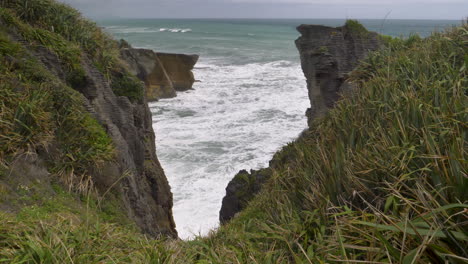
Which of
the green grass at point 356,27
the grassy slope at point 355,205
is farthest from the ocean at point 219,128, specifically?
the grassy slope at point 355,205

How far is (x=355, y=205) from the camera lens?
14.1 feet

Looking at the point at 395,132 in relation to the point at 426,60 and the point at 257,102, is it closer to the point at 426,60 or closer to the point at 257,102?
the point at 426,60

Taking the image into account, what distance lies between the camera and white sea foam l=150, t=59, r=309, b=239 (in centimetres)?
1400

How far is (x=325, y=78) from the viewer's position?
12961 millimetres

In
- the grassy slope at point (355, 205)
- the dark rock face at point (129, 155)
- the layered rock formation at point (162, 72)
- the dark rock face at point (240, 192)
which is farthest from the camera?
the layered rock formation at point (162, 72)

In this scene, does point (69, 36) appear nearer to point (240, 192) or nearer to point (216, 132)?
point (240, 192)

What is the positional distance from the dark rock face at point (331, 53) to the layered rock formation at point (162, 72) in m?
13.9

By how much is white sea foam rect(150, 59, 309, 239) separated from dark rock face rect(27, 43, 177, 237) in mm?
1205

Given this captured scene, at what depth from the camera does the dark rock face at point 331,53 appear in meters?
12.7

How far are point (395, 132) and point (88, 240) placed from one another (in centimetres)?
333

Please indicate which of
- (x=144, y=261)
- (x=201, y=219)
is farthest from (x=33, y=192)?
(x=201, y=219)

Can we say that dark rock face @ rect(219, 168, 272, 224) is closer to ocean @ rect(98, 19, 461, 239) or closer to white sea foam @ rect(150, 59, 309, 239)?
white sea foam @ rect(150, 59, 309, 239)

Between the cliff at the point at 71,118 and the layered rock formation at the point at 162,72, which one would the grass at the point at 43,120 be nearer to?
the cliff at the point at 71,118

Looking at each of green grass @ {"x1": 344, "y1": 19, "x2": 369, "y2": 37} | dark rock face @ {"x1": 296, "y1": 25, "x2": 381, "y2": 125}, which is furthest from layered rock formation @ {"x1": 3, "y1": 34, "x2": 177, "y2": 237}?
green grass @ {"x1": 344, "y1": 19, "x2": 369, "y2": 37}
